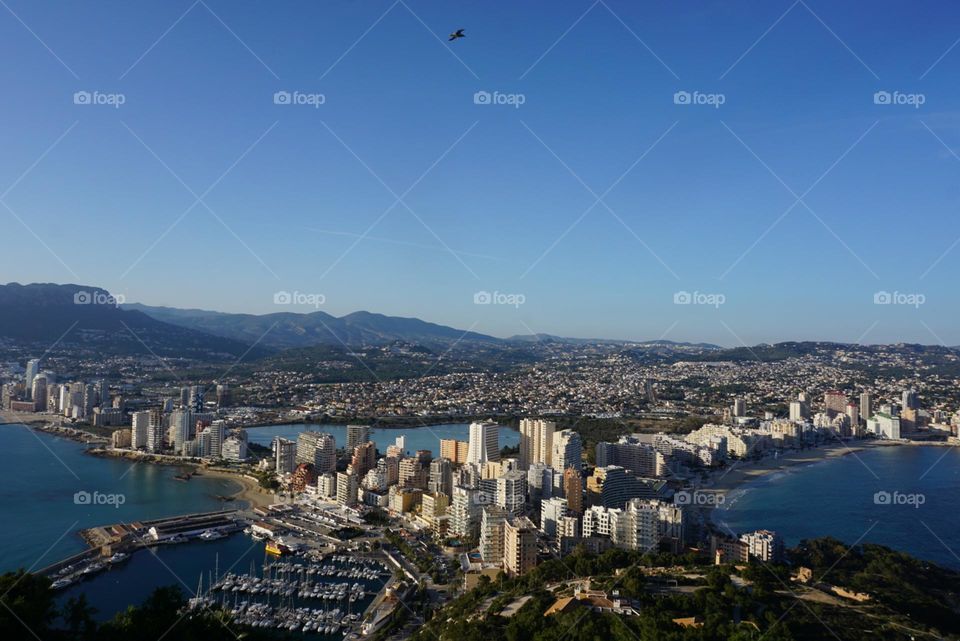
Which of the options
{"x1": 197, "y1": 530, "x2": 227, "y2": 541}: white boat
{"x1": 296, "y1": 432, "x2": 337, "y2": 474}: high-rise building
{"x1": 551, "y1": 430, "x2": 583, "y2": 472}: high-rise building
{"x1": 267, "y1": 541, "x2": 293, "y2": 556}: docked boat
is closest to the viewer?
{"x1": 267, "y1": 541, "x2": 293, "y2": 556}: docked boat

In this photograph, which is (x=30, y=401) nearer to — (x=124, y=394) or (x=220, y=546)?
(x=124, y=394)

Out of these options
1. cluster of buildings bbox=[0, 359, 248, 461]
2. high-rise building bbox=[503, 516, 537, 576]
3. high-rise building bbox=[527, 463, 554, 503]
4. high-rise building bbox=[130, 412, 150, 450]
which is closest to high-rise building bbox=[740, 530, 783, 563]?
high-rise building bbox=[503, 516, 537, 576]

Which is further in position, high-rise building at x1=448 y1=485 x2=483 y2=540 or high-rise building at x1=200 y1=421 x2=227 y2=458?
high-rise building at x1=200 y1=421 x2=227 y2=458

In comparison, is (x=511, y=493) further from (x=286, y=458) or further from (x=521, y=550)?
(x=286, y=458)

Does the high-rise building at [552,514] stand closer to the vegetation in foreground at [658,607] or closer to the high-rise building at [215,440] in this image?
the vegetation in foreground at [658,607]

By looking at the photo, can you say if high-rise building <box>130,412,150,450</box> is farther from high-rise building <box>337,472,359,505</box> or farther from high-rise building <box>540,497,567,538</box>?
high-rise building <box>540,497,567,538</box>

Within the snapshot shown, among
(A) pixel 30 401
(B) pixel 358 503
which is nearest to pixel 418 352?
(A) pixel 30 401

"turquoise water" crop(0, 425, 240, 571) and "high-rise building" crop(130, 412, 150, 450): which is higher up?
"high-rise building" crop(130, 412, 150, 450)
